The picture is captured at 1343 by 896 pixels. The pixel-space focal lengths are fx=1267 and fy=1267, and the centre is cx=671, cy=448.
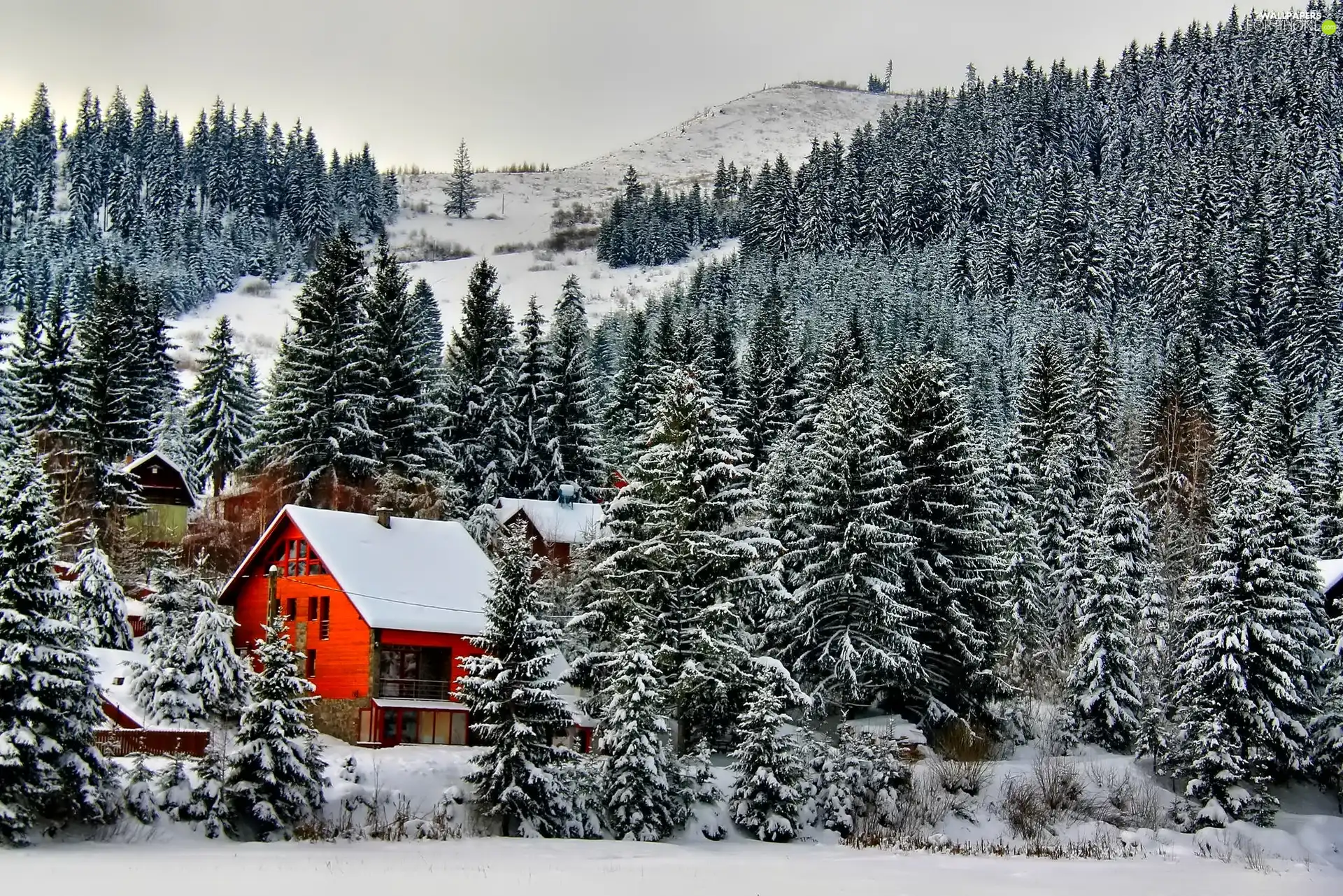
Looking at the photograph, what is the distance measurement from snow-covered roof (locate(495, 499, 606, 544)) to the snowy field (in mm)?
29038

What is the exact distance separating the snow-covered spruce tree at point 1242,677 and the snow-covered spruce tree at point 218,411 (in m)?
48.0

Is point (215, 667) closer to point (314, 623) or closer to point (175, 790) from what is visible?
point (175, 790)

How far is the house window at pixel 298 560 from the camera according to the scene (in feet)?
149

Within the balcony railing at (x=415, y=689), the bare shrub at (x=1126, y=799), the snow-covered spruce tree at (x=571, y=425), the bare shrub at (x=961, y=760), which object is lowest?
the bare shrub at (x=1126, y=799)

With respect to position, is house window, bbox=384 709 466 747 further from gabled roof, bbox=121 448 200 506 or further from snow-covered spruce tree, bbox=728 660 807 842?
gabled roof, bbox=121 448 200 506

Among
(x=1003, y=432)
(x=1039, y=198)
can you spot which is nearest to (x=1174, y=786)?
(x=1003, y=432)

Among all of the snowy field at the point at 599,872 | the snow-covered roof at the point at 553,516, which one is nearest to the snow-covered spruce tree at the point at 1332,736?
the snowy field at the point at 599,872

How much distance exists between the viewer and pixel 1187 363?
92250 mm

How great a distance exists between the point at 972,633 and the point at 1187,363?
54905 millimetres

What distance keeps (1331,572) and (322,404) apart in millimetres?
43204

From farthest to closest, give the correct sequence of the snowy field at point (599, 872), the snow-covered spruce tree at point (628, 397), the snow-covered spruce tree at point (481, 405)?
the snow-covered spruce tree at point (628, 397), the snow-covered spruce tree at point (481, 405), the snowy field at point (599, 872)

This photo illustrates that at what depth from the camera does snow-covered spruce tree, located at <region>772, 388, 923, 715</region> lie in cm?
4494

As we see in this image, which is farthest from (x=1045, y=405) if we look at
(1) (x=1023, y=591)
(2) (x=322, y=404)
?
(2) (x=322, y=404)

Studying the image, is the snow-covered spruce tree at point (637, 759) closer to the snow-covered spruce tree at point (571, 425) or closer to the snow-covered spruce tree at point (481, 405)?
the snow-covered spruce tree at point (481, 405)
